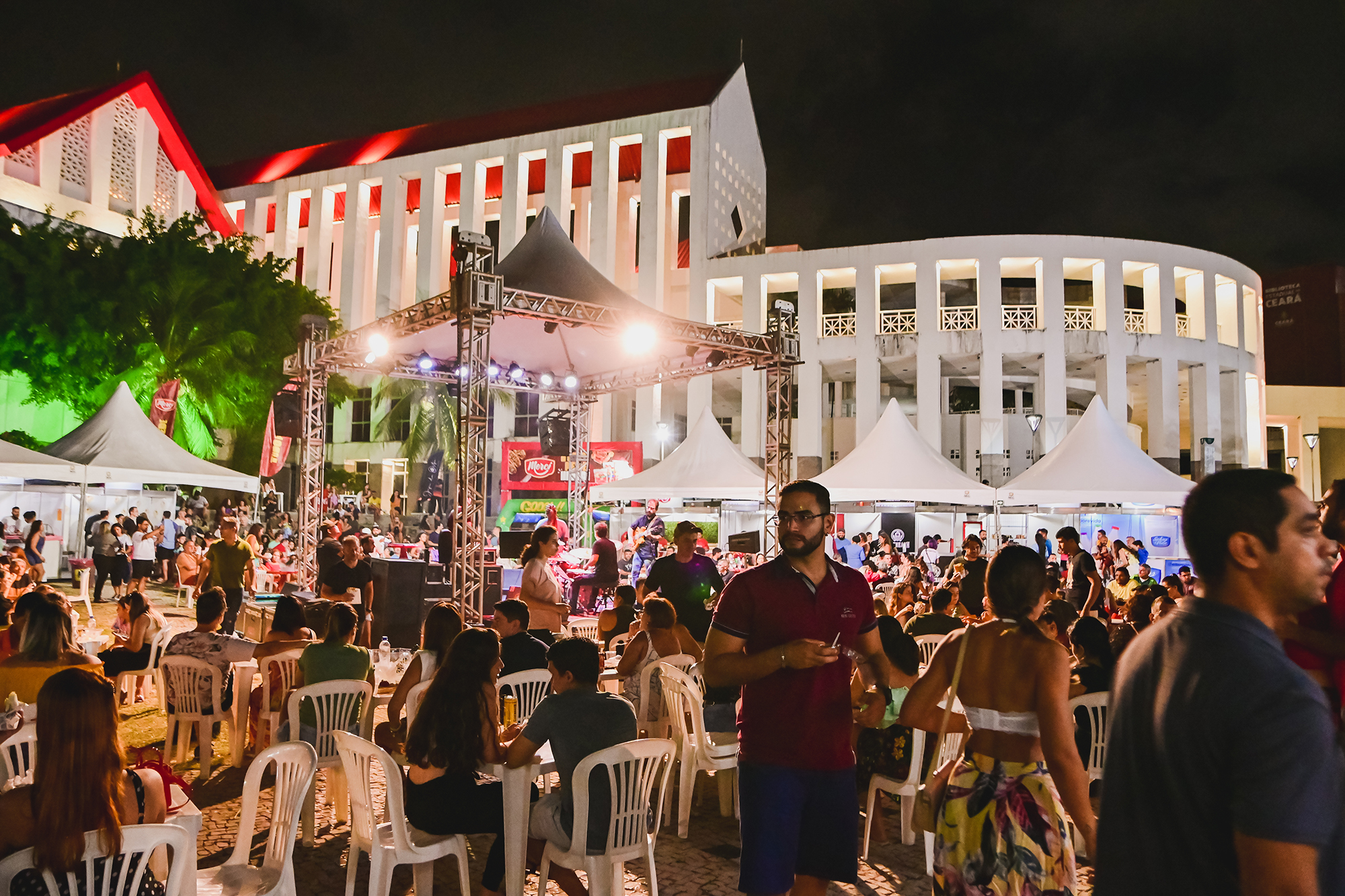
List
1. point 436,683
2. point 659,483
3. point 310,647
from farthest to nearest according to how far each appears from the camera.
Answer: point 659,483 < point 310,647 < point 436,683

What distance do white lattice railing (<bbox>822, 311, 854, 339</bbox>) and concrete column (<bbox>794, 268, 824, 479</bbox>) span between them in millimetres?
577

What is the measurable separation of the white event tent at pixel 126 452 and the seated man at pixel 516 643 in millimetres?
11145

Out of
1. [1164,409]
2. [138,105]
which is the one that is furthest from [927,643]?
[138,105]

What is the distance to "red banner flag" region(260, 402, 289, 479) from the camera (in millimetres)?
15266

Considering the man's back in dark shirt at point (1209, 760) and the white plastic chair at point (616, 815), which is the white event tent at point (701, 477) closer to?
the white plastic chair at point (616, 815)

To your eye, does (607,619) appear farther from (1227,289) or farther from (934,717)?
(1227,289)

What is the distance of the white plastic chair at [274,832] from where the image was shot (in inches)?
121

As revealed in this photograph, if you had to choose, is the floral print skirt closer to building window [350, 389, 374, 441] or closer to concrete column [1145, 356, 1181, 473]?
concrete column [1145, 356, 1181, 473]

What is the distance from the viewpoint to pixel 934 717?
2777 mm

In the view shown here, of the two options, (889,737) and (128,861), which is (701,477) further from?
(128,861)

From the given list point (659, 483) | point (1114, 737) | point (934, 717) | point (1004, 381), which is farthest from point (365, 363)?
point (1004, 381)

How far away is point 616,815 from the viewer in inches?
139

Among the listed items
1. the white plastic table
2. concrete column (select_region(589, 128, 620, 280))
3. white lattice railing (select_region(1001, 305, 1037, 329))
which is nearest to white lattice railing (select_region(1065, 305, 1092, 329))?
white lattice railing (select_region(1001, 305, 1037, 329))

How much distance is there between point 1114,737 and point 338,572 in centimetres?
912
